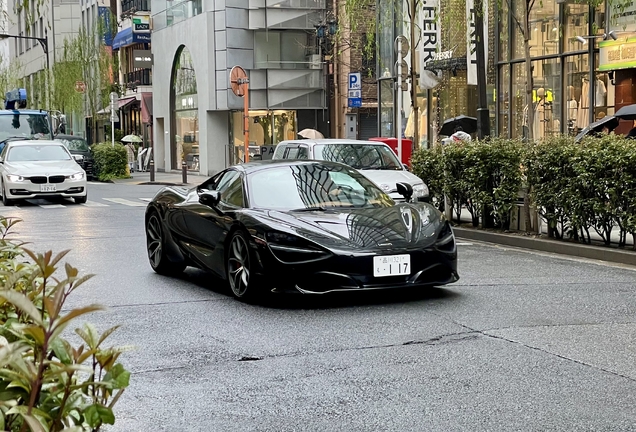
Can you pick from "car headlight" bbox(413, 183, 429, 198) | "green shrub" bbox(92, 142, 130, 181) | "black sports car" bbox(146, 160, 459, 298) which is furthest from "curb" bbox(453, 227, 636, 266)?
"green shrub" bbox(92, 142, 130, 181)

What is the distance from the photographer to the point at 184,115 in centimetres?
4691

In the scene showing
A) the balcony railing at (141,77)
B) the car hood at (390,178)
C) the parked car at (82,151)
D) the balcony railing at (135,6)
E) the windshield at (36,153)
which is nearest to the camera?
the car hood at (390,178)

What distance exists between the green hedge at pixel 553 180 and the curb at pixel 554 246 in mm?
293

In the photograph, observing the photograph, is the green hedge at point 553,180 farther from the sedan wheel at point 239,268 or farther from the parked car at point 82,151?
the parked car at point 82,151

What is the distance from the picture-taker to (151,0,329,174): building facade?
137 ft

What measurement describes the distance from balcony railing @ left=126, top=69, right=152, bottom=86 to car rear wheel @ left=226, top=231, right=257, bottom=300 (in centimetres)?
4745

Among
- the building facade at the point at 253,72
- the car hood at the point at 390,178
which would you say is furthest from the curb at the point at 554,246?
the building facade at the point at 253,72

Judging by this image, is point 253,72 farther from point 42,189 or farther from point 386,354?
point 386,354

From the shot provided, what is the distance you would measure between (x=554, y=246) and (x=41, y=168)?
15143 mm

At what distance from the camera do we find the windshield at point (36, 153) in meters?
24.5

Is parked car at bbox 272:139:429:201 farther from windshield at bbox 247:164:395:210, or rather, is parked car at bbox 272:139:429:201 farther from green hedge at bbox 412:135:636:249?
windshield at bbox 247:164:395:210

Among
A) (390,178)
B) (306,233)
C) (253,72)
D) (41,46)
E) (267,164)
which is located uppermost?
(41,46)

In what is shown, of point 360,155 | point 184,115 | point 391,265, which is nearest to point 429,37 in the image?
point 360,155

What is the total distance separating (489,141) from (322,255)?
7463mm
